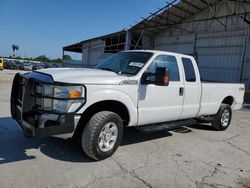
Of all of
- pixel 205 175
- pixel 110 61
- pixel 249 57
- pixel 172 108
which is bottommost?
pixel 205 175

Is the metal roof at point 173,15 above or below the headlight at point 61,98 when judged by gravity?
above

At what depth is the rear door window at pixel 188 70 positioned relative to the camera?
5.56 m

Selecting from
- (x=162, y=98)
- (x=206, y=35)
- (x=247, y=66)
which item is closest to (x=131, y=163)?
(x=162, y=98)

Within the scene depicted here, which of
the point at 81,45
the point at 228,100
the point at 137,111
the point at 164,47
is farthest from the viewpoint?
the point at 81,45

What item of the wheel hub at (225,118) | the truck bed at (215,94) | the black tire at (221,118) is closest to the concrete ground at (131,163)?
the truck bed at (215,94)

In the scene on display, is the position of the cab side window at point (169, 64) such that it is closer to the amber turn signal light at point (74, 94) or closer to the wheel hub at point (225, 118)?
the amber turn signal light at point (74, 94)

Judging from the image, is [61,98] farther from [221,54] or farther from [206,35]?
[206,35]

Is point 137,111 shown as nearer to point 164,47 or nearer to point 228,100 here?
point 228,100

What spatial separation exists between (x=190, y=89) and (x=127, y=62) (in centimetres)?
169

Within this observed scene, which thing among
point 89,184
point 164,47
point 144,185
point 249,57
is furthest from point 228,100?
point 164,47

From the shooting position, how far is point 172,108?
5199 millimetres

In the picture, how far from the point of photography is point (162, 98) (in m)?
4.89

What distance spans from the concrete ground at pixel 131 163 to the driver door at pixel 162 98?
26.1 inches

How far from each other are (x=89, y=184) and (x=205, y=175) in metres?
1.90
